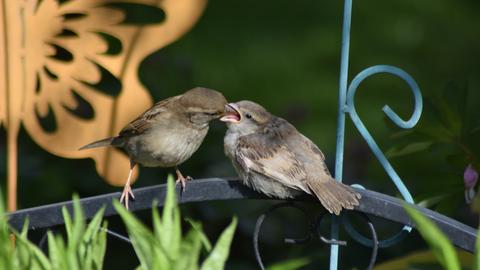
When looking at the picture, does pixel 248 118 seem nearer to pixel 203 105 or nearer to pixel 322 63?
pixel 203 105

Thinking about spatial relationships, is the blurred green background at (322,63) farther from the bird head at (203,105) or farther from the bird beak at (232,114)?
the bird beak at (232,114)

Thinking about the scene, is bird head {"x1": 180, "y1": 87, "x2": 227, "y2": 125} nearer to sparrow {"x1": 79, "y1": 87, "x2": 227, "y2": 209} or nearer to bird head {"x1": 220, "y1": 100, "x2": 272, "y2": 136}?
sparrow {"x1": 79, "y1": 87, "x2": 227, "y2": 209}

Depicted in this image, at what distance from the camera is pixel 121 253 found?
422 centimetres

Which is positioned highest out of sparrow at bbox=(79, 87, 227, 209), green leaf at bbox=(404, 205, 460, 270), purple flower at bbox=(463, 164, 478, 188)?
green leaf at bbox=(404, 205, 460, 270)

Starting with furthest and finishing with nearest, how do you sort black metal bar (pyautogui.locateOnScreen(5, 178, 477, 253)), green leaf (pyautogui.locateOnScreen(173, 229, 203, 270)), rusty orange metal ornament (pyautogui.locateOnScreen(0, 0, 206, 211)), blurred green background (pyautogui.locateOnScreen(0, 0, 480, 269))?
blurred green background (pyautogui.locateOnScreen(0, 0, 480, 269)), rusty orange metal ornament (pyautogui.locateOnScreen(0, 0, 206, 211)), black metal bar (pyautogui.locateOnScreen(5, 178, 477, 253)), green leaf (pyautogui.locateOnScreen(173, 229, 203, 270))

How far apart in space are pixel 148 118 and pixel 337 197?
131 cm

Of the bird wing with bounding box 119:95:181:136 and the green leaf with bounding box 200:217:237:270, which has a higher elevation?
the green leaf with bounding box 200:217:237:270

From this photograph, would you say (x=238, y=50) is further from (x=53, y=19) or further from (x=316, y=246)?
(x=53, y=19)

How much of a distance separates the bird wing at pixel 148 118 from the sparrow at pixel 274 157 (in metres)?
0.44

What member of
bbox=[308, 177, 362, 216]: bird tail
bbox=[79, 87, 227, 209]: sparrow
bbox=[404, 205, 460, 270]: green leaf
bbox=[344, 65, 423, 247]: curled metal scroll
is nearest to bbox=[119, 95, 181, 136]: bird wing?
bbox=[79, 87, 227, 209]: sparrow

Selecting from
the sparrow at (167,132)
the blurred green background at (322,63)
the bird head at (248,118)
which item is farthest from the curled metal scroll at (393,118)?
the blurred green background at (322,63)

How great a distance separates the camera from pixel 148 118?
3.85 meters

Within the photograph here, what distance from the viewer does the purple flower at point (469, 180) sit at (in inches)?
123

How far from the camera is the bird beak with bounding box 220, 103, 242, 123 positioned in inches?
137
